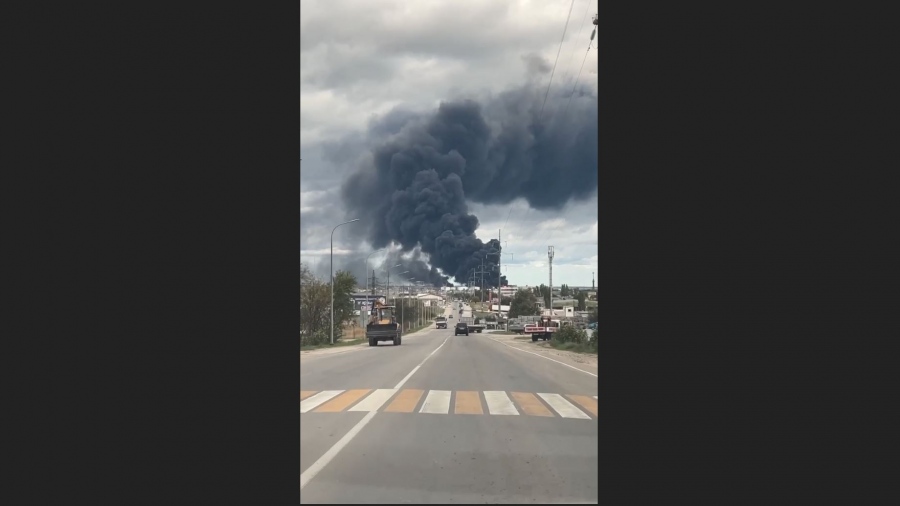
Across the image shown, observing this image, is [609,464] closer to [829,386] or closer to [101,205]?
[829,386]

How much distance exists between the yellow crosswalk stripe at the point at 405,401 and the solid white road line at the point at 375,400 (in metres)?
0.17

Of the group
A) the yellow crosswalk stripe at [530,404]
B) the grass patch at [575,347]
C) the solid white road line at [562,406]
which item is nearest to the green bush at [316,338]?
the grass patch at [575,347]

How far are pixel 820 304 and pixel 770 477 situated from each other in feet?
3.06

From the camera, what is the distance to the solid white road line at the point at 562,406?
10.2 metres

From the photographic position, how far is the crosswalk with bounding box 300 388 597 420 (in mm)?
10570

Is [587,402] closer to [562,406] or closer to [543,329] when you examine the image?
[562,406]

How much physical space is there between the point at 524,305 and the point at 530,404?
82210 mm

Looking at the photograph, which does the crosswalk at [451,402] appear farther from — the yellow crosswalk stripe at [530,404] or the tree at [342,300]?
the tree at [342,300]

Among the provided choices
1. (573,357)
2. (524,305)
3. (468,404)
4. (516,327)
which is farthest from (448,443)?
(524,305)

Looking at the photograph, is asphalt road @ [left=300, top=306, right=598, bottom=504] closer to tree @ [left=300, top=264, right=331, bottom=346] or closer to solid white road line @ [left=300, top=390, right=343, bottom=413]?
solid white road line @ [left=300, top=390, right=343, bottom=413]

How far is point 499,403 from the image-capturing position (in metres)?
11.8

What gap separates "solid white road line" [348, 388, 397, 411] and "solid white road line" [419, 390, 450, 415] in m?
0.68

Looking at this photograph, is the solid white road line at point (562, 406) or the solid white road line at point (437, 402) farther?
the solid white road line at point (437, 402)

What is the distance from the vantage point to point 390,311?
1817 inches
